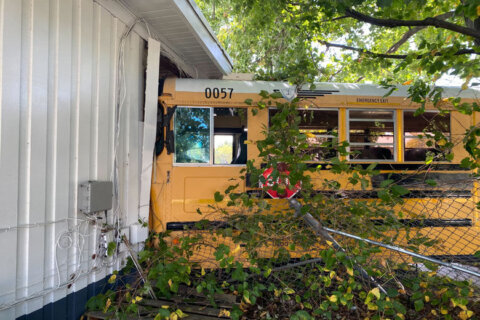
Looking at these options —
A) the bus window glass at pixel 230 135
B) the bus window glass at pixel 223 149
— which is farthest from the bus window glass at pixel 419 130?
the bus window glass at pixel 223 149

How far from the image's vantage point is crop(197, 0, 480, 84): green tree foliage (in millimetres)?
3209

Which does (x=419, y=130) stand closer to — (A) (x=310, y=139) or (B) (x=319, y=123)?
(B) (x=319, y=123)

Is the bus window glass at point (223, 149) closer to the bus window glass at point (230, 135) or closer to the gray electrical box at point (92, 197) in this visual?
the bus window glass at point (230, 135)

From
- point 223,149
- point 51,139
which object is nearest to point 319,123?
point 223,149

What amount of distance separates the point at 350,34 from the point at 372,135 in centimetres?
564

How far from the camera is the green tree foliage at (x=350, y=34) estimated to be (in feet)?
10.5

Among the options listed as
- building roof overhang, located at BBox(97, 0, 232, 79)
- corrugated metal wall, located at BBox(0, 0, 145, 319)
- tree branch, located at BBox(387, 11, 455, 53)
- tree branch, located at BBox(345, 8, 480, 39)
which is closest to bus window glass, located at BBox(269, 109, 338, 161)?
tree branch, located at BBox(345, 8, 480, 39)

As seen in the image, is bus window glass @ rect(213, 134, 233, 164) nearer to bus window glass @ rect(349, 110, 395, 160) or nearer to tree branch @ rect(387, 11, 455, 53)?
bus window glass @ rect(349, 110, 395, 160)

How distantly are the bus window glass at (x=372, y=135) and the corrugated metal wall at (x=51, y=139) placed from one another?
3.18 metres

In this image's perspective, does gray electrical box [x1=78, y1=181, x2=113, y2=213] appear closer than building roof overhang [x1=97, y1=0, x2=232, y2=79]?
Yes

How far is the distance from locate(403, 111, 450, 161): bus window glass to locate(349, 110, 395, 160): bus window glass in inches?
8.6

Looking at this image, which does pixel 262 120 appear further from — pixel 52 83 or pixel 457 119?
pixel 457 119

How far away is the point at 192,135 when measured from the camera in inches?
153

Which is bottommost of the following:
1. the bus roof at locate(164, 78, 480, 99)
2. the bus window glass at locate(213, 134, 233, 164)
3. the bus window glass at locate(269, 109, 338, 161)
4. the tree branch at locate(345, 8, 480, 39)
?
the bus window glass at locate(213, 134, 233, 164)
